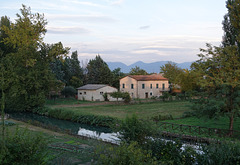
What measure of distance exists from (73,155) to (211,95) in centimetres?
1304

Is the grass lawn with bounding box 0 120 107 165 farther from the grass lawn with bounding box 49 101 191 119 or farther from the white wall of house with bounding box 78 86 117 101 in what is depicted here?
the white wall of house with bounding box 78 86 117 101

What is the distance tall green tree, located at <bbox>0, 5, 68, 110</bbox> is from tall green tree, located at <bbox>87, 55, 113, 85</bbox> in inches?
1133

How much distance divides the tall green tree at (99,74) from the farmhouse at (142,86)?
9.48 meters

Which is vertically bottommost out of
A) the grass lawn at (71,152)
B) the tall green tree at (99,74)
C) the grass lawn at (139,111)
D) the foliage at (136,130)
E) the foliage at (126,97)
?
the grass lawn at (71,152)

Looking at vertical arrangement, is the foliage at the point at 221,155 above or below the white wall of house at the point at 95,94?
below

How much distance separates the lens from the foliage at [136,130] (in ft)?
38.0

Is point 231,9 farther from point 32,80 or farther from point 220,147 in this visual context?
point 32,80

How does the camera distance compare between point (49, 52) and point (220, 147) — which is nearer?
point (220, 147)

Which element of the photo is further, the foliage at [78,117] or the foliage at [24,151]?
the foliage at [78,117]

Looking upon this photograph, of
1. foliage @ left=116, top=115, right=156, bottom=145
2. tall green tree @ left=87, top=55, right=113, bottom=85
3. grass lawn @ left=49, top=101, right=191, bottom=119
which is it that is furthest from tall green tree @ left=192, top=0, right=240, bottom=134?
tall green tree @ left=87, top=55, right=113, bottom=85

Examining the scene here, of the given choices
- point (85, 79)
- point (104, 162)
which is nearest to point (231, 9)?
point (104, 162)

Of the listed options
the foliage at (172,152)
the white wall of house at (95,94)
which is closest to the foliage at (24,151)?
the foliage at (172,152)

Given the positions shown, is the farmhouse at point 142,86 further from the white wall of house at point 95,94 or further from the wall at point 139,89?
the white wall of house at point 95,94

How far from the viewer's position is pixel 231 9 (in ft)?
64.7
